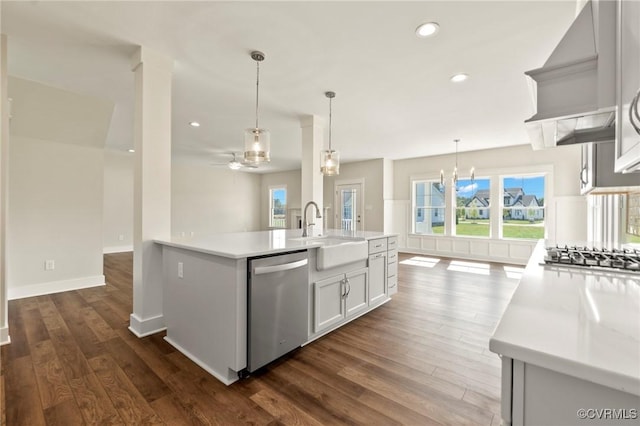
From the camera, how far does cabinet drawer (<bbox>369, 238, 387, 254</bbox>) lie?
308 centimetres

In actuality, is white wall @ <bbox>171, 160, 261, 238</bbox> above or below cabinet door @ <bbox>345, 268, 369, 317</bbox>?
above

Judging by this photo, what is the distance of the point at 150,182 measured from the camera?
2.58 metres

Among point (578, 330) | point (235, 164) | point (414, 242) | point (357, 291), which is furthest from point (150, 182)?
point (414, 242)

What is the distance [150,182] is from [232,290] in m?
1.53

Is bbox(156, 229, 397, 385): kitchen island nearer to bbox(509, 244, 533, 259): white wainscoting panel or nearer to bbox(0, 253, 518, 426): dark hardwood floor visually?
bbox(0, 253, 518, 426): dark hardwood floor

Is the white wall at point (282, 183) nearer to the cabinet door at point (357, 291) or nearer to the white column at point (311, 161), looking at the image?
the white column at point (311, 161)

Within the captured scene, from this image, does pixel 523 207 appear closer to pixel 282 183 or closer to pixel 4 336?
pixel 282 183

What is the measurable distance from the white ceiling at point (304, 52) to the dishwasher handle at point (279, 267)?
192 cm

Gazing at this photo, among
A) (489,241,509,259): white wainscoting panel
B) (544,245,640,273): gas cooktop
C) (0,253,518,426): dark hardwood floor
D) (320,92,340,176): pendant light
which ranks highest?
(320,92,340,176): pendant light

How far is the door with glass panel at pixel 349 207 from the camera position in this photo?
811 cm

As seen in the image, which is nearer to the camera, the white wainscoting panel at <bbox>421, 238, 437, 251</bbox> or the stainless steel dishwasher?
the stainless steel dishwasher

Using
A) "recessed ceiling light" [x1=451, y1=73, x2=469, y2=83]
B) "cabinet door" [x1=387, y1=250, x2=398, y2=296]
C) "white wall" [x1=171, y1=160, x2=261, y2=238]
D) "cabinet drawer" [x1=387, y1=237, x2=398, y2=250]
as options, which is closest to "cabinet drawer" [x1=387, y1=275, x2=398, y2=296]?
"cabinet door" [x1=387, y1=250, x2=398, y2=296]

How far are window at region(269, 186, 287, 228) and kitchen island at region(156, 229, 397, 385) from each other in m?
7.21

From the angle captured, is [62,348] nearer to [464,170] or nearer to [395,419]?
[395,419]
